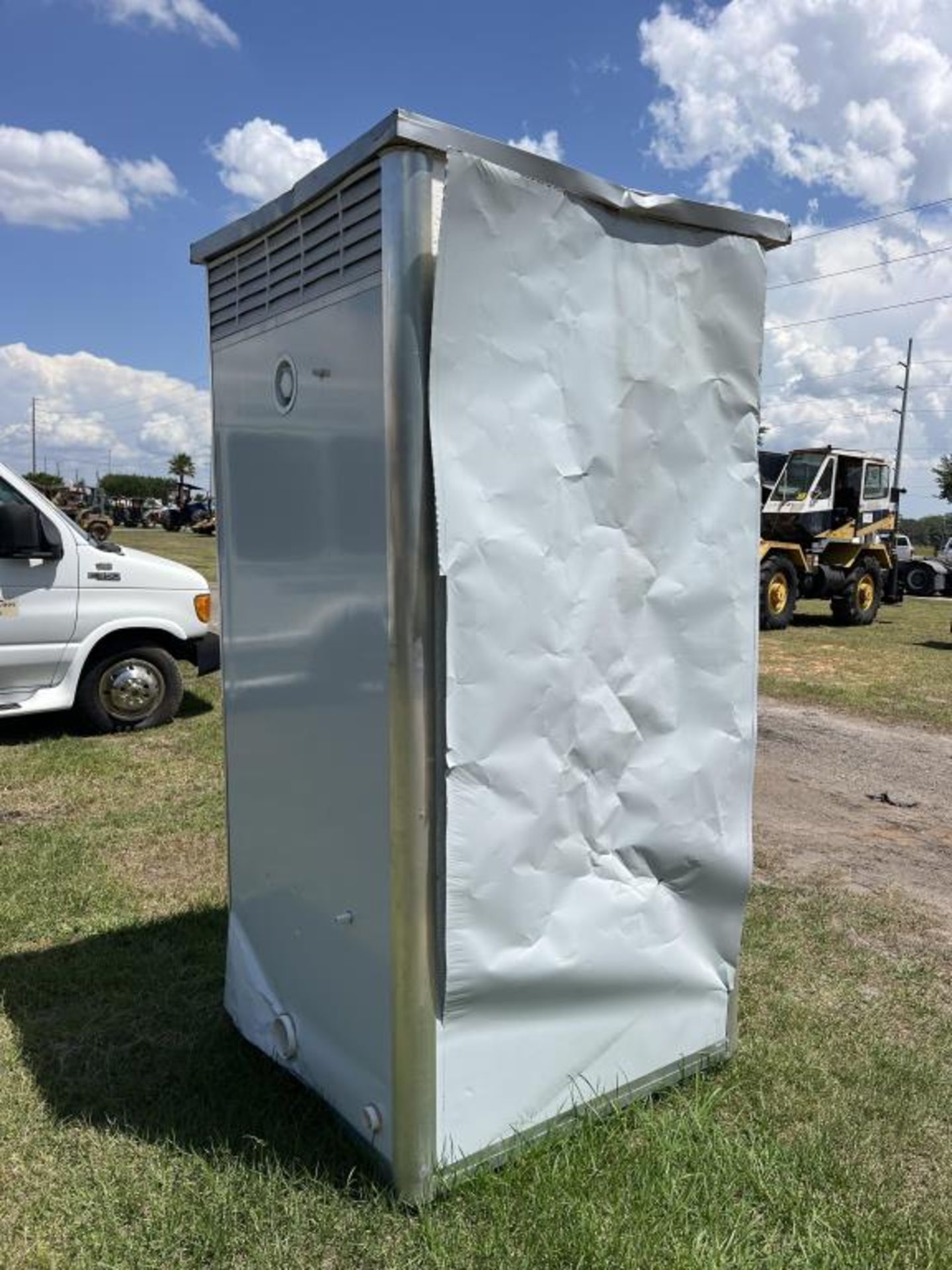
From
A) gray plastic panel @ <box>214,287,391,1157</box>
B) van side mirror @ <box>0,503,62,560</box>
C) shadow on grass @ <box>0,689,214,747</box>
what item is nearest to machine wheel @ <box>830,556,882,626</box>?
shadow on grass @ <box>0,689,214,747</box>

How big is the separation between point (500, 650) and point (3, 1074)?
6.61 ft

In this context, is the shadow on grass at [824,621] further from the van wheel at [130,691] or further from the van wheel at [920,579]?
the van wheel at [130,691]

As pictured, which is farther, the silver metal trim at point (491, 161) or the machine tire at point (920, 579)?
the machine tire at point (920, 579)

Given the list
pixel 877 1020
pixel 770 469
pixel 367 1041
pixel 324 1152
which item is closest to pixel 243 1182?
pixel 324 1152

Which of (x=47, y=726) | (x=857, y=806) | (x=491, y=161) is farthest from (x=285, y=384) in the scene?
(x=47, y=726)

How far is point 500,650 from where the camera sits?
2.24 metres

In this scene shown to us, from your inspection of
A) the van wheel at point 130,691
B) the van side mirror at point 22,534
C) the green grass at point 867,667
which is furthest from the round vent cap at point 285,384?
the green grass at point 867,667

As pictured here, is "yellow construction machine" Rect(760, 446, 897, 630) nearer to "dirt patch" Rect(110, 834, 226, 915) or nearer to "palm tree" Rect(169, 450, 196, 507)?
"dirt patch" Rect(110, 834, 226, 915)

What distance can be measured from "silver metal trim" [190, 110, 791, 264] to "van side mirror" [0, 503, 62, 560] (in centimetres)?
391

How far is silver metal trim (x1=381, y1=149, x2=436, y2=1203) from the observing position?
6.75 feet

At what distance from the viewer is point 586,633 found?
240 centimetres

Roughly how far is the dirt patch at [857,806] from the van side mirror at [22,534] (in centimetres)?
470

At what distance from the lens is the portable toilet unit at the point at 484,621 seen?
7.02 feet

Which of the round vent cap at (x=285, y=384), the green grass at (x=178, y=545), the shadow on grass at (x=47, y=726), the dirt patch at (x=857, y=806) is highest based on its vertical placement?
the round vent cap at (x=285, y=384)
